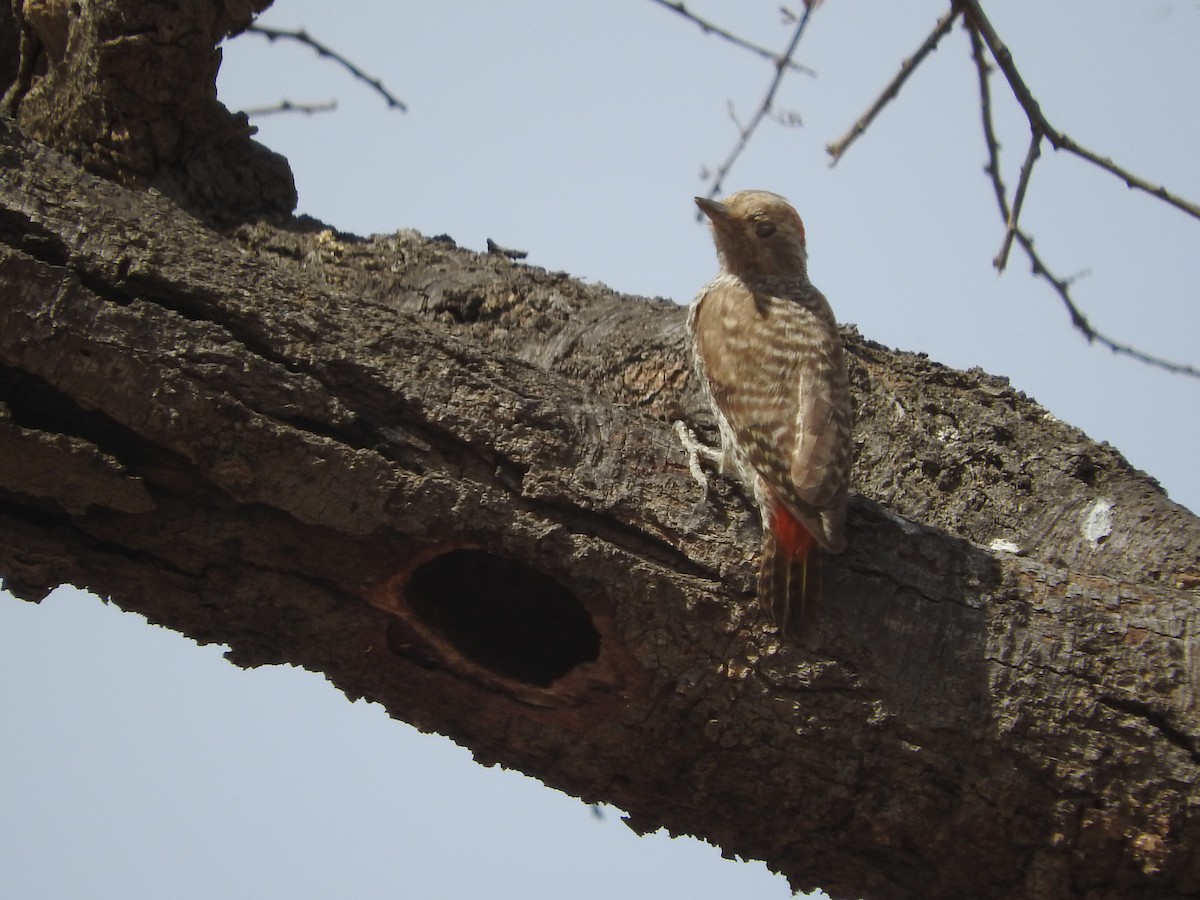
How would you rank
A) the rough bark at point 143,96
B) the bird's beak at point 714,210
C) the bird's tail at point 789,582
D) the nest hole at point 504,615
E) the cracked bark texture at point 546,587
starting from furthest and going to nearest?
the bird's beak at point 714,210 < the rough bark at point 143,96 < the nest hole at point 504,615 < the bird's tail at point 789,582 < the cracked bark texture at point 546,587

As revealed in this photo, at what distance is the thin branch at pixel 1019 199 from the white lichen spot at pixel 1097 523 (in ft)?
3.42

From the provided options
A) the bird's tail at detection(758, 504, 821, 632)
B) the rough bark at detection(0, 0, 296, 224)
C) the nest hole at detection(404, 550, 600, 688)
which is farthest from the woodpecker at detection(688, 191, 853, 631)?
the rough bark at detection(0, 0, 296, 224)

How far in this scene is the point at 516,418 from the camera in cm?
267

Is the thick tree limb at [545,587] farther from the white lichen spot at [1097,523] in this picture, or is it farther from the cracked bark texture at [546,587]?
the white lichen spot at [1097,523]

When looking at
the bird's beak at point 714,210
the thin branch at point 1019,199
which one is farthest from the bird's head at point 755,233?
the thin branch at point 1019,199

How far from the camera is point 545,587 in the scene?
9.13 ft

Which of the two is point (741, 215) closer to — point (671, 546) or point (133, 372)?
point (671, 546)

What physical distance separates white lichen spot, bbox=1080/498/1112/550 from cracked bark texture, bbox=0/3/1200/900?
57 cm

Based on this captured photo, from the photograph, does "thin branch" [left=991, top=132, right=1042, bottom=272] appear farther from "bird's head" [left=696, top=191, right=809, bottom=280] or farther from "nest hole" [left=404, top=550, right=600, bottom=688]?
"nest hole" [left=404, top=550, right=600, bottom=688]

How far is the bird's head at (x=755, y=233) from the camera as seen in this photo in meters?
5.00

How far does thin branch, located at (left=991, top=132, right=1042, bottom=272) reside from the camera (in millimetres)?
3777

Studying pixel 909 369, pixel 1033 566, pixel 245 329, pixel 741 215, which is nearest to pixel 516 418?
pixel 245 329

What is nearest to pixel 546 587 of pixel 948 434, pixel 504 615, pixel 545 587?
pixel 545 587

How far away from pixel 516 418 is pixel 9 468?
1.06 meters
